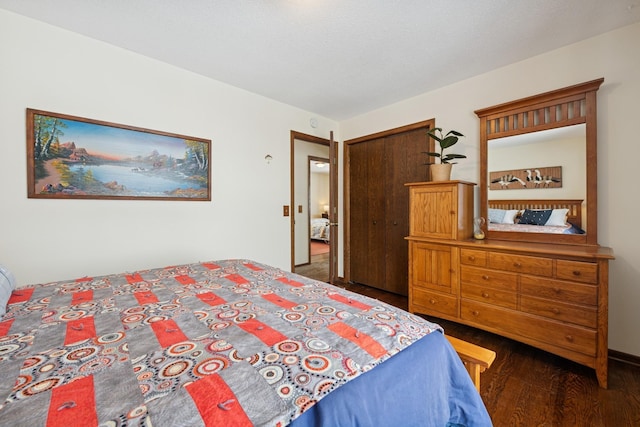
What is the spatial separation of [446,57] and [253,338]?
266 cm

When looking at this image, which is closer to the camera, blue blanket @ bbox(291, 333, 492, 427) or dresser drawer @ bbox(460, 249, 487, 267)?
blue blanket @ bbox(291, 333, 492, 427)

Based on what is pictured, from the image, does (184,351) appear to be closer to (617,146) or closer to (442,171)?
(442,171)

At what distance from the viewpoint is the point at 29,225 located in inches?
74.7

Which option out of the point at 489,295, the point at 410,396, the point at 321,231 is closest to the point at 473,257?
the point at 489,295

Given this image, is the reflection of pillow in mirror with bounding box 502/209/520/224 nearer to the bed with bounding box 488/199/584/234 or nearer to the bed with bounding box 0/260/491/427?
the bed with bounding box 488/199/584/234

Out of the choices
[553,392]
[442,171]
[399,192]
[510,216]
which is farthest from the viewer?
[399,192]

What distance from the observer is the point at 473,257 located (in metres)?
2.29

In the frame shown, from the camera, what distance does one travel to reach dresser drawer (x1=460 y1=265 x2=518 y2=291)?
2074 mm

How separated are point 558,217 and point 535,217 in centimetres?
15

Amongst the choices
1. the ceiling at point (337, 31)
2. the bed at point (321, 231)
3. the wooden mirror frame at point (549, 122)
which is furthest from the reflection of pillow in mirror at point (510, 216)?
the bed at point (321, 231)

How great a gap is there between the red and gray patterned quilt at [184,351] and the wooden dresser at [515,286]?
4.87ft

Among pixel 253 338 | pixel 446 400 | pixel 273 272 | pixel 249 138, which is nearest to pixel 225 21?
pixel 249 138

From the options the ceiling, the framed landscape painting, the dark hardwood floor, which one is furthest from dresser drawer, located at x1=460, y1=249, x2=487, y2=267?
the framed landscape painting

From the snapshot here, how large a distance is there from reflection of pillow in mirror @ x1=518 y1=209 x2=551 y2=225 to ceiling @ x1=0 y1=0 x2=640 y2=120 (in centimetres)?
136
